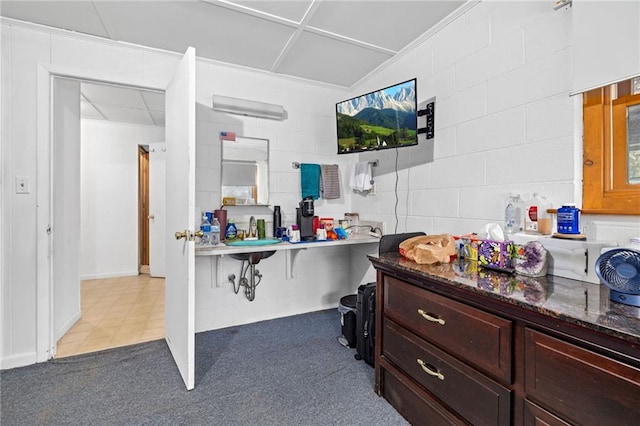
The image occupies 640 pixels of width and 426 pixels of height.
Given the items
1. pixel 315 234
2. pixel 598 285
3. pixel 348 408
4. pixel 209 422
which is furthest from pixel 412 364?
pixel 315 234

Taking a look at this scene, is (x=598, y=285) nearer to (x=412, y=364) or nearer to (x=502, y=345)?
(x=502, y=345)

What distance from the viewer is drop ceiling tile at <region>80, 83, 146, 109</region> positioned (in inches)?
126

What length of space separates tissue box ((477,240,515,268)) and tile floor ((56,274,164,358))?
260 centimetres

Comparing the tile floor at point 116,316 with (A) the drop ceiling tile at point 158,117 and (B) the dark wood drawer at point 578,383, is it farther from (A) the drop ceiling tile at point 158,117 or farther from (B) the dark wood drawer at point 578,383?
(B) the dark wood drawer at point 578,383

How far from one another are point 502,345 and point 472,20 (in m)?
1.95

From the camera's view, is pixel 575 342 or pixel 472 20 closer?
pixel 575 342

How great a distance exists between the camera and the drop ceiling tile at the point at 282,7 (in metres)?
1.89

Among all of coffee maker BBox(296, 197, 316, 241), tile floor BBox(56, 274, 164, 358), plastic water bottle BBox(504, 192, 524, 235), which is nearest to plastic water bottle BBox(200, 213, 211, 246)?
coffee maker BBox(296, 197, 316, 241)

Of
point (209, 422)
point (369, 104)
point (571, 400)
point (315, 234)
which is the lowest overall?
point (209, 422)

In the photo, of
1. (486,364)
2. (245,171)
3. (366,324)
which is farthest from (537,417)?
(245,171)

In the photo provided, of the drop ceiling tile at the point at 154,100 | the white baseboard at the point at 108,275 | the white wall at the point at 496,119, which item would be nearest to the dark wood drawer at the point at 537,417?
the white wall at the point at 496,119

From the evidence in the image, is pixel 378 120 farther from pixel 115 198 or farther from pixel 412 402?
pixel 115 198

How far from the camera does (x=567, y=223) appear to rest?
1.35m

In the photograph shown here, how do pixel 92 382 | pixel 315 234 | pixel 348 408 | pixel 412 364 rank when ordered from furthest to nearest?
pixel 315 234 → pixel 92 382 → pixel 348 408 → pixel 412 364
